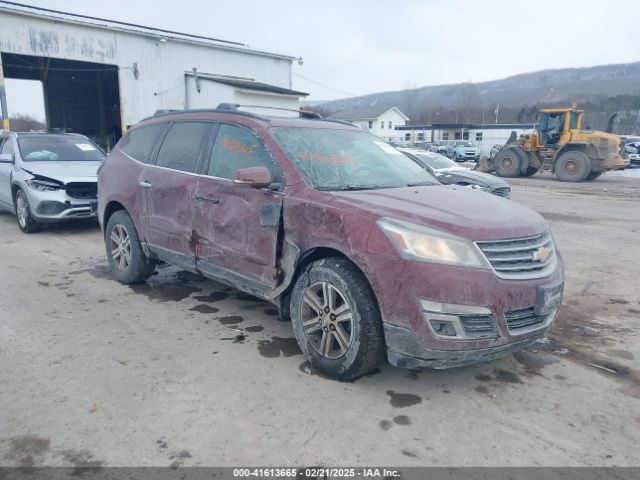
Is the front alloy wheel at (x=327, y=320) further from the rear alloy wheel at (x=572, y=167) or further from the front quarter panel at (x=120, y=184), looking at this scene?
the rear alloy wheel at (x=572, y=167)

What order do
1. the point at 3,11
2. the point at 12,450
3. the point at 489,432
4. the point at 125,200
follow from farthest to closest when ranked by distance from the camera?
the point at 3,11 → the point at 125,200 → the point at 489,432 → the point at 12,450

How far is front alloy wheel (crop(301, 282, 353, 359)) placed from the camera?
3326mm

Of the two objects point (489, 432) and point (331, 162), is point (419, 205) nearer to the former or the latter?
point (331, 162)

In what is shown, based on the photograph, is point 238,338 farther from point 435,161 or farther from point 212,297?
point 435,161

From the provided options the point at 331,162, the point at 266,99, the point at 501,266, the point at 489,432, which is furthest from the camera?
the point at 266,99

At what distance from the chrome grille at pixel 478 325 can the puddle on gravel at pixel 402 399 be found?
58 cm

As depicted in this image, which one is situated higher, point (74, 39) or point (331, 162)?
point (74, 39)

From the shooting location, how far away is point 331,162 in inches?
158

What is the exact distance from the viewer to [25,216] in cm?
817

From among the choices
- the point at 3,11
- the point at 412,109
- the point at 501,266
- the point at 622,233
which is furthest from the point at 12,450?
the point at 412,109

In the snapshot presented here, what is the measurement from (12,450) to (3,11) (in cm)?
2081

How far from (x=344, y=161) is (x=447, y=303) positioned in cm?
165

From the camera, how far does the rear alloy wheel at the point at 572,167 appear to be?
783 inches

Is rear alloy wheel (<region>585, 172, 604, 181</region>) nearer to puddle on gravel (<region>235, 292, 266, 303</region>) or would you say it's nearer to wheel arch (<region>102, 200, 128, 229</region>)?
puddle on gravel (<region>235, 292, 266, 303</region>)
